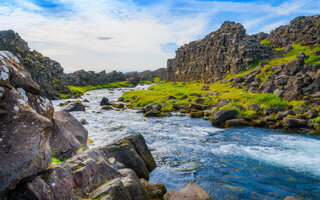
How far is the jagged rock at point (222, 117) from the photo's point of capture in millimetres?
35688

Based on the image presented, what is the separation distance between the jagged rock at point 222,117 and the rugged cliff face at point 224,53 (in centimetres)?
6429

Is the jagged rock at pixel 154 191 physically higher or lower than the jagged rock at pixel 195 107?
lower

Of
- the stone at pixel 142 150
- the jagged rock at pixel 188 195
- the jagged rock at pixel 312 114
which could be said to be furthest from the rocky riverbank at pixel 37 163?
the jagged rock at pixel 312 114

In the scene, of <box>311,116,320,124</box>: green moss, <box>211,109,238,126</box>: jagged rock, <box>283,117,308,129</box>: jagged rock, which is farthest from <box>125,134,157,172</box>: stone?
<box>311,116,320,124</box>: green moss

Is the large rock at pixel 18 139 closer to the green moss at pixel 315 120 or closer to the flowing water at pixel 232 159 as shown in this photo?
the flowing water at pixel 232 159

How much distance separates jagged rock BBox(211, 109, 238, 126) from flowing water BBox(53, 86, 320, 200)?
8.67ft

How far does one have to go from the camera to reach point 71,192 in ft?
25.9

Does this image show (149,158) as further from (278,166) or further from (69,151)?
(278,166)

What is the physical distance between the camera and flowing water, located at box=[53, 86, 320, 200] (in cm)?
1544

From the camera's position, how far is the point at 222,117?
35969 mm

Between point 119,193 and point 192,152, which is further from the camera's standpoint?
point 192,152

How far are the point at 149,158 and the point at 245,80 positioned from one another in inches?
A: 2530

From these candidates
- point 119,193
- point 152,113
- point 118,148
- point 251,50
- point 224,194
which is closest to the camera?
point 119,193

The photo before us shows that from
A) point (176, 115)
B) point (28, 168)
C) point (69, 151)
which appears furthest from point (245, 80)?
point (28, 168)
